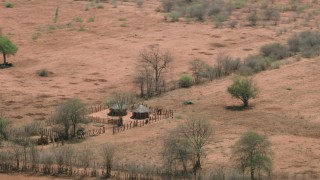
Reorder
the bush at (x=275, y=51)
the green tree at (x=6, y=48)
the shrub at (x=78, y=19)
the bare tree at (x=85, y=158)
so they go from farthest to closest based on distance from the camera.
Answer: the shrub at (x=78, y=19) < the bush at (x=275, y=51) < the green tree at (x=6, y=48) < the bare tree at (x=85, y=158)

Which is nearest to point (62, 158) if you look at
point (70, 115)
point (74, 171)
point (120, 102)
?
point (74, 171)

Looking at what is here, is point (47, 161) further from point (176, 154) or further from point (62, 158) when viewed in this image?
point (176, 154)

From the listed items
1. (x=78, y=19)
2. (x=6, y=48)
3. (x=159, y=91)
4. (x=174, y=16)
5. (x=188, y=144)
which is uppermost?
(x=174, y=16)

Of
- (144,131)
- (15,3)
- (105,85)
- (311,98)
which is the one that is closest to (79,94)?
(105,85)

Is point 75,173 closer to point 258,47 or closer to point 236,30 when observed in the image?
point 258,47

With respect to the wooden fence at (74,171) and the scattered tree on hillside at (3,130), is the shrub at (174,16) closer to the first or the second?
the scattered tree on hillside at (3,130)

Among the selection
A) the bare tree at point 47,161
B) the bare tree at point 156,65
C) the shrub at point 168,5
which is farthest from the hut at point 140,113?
the shrub at point 168,5
